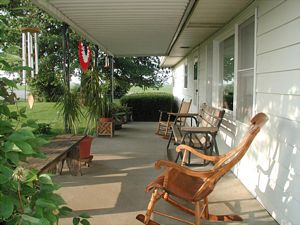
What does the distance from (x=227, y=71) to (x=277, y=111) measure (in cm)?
264

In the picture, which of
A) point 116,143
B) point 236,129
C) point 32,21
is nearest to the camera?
point 236,129

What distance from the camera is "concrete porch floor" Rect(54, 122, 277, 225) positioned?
3258 mm

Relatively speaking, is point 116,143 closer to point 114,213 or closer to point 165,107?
point 114,213

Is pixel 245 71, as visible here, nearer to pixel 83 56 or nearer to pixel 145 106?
pixel 83 56

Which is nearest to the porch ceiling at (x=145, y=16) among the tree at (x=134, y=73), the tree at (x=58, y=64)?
the tree at (x=58, y=64)

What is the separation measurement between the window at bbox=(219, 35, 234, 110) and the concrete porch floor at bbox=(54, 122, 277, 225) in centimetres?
138

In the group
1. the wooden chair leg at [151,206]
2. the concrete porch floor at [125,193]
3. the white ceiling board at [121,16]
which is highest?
the white ceiling board at [121,16]

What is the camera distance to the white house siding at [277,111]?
2.78 metres

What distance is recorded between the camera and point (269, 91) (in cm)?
340

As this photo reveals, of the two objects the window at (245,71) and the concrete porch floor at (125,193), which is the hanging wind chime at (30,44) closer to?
the concrete porch floor at (125,193)

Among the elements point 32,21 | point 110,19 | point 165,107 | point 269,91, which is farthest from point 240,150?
point 32,21

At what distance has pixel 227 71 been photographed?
5.74 meters

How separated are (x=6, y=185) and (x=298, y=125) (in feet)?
7.56

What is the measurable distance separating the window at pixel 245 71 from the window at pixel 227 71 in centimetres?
60
